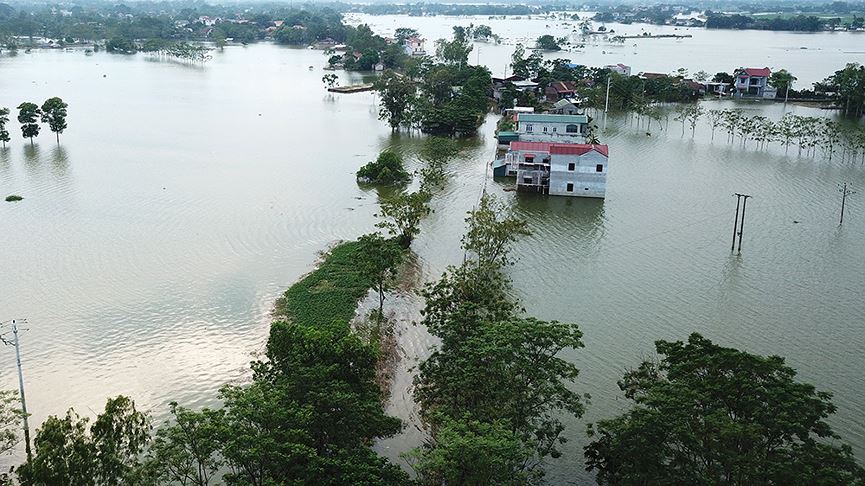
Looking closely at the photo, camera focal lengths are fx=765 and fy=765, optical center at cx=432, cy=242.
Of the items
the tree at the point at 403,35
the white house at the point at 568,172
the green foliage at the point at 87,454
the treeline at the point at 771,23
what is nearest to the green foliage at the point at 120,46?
the tree at the point at 403,35

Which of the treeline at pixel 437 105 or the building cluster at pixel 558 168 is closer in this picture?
the building cluster at pixel 558 168

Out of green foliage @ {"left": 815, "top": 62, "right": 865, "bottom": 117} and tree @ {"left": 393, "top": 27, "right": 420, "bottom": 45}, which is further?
tree @ {"left": 393, "top": 27, "right": 420, "bottom": 45}

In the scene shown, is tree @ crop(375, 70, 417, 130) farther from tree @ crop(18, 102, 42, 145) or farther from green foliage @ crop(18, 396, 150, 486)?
green foliage @ crop(18, 396, 150, 486)

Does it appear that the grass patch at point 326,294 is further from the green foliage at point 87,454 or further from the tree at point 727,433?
the tree at point 727,433

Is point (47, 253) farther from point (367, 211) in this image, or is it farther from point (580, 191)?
point (580, 191)

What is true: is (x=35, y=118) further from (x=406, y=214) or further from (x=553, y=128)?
(x=553, y=128)

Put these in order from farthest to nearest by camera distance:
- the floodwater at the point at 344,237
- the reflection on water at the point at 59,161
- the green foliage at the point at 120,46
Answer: the green foliage at the point at 120,46 < the reflection on water at the point at 59,161 < the floodwater at the point at 344,237

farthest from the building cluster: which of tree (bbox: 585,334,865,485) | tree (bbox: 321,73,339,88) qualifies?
tree (bbox: 321,73,339,88)
